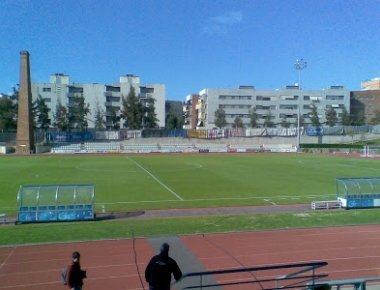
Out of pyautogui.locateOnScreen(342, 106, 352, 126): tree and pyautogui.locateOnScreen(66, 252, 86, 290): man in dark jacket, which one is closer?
pyautogui.locateOnScreen(66, 252, 86, 290): man in dark jacket

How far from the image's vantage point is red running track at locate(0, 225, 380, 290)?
1087cm

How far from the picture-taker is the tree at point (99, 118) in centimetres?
9360

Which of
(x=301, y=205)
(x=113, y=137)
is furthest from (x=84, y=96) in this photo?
(x=301, y=205)

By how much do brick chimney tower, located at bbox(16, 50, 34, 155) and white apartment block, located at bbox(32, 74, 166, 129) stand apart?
29.9m

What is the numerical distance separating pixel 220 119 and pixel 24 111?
49.0 m

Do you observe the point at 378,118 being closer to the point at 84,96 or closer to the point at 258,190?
the point at 84,96

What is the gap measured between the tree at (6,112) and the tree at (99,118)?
1996 centimetres

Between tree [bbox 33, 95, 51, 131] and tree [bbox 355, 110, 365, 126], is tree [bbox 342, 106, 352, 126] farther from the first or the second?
tree [bbox 33, 95, 51, 131]

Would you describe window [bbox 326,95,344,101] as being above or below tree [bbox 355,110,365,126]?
above

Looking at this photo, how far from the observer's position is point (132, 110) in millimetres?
91188

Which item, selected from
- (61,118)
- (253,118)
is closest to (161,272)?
(61,118)

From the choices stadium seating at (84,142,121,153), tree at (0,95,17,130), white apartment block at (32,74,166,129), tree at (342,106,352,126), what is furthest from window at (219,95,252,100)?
tree at (0,95,17,130)

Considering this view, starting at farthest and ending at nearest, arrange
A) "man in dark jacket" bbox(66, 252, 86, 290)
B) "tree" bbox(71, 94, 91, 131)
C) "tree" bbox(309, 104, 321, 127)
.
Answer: "tree" bbox(309, 104, 321, 127) < "tree" bbox(71, 94, 91, 131) < "man in dark jacket" bbox(66, 252, 86, 290)

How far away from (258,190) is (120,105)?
76.6m
